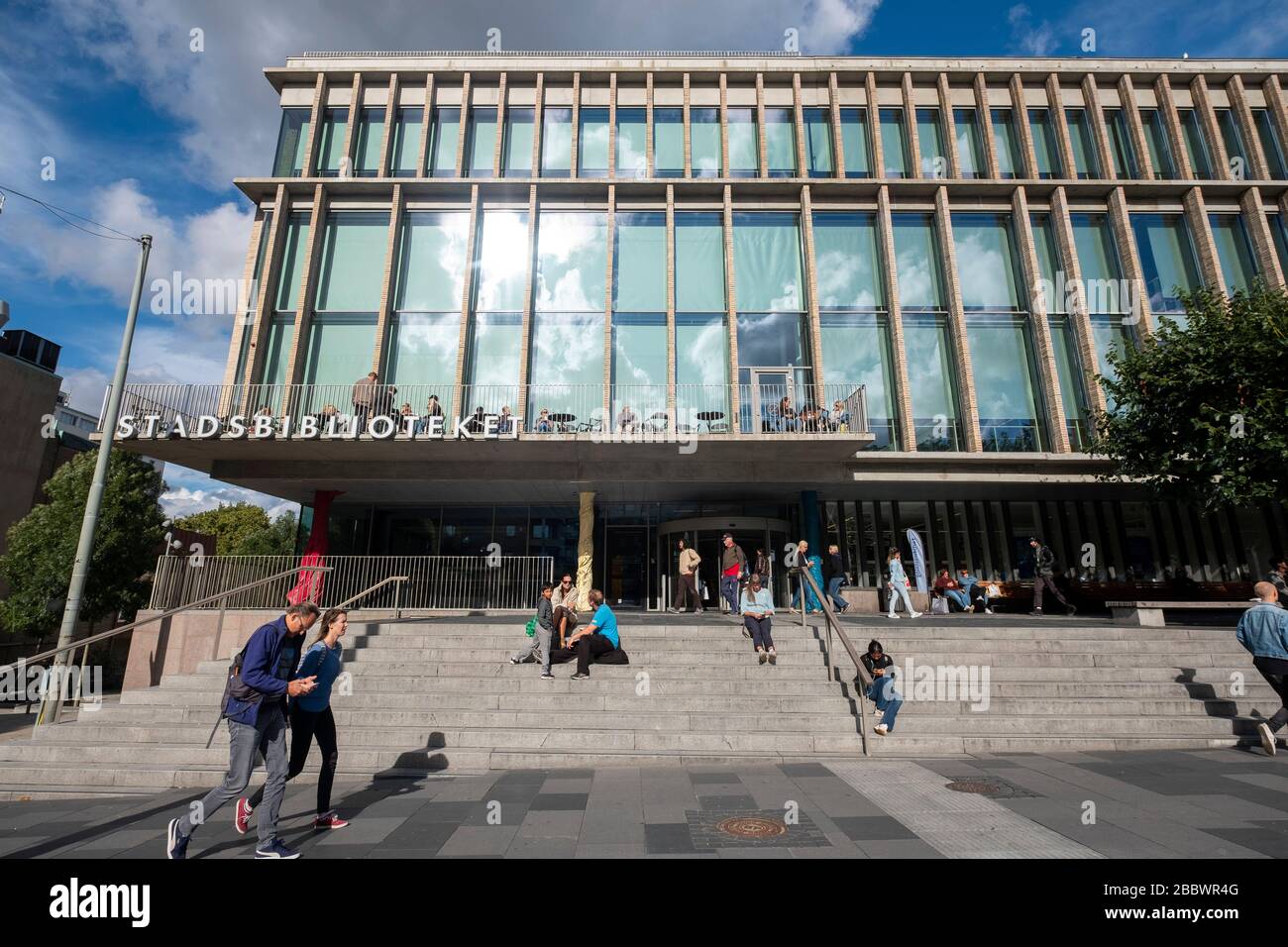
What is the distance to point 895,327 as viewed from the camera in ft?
62.7

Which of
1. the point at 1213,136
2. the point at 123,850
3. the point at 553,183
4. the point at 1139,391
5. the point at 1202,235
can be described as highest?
the point at 1213,136

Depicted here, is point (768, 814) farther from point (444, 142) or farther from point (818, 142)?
point (444, 142)

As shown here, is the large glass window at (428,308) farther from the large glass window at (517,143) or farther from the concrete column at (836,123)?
the concrete column at (836,123)

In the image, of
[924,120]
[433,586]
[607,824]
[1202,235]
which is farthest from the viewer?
[924,120]

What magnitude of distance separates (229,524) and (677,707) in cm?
6454

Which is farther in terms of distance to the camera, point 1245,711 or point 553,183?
point 553,183

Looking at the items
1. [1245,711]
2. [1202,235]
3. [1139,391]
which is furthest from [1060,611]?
[1202,235]

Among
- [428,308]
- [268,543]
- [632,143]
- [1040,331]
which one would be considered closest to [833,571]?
[1040,331]

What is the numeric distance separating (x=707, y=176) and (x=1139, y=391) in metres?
14.5

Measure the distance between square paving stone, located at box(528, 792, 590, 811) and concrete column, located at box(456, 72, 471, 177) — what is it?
20555 millimetres
